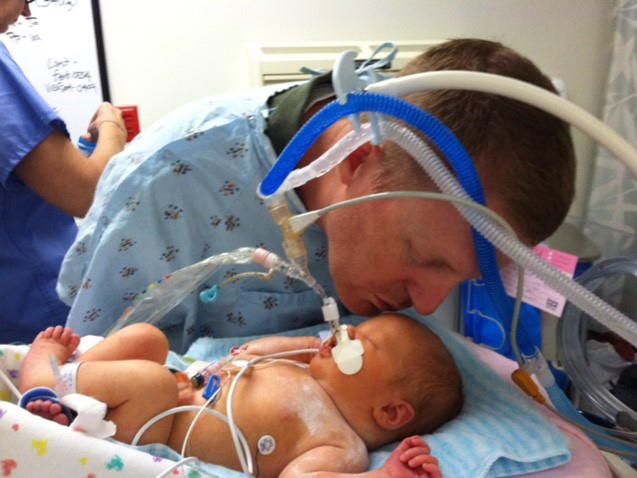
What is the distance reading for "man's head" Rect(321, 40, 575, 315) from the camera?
870 millimetres

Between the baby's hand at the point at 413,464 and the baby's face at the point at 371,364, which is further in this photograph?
the baby's face at the point at 371,364

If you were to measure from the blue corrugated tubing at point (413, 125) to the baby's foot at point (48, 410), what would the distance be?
0.46m

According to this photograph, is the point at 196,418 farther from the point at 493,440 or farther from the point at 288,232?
the point at 493,440

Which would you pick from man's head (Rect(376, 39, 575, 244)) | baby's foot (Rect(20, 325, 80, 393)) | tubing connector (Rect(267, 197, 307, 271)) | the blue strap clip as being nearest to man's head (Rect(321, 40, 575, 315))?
man's head (Rect(376, 39, 575, 244))

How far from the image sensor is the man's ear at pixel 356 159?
0.98 meters

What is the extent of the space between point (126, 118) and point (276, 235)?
1263 mm

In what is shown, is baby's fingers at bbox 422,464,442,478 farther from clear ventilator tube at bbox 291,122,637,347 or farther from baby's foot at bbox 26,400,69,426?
baby's foot at bbox 26,400,69,426

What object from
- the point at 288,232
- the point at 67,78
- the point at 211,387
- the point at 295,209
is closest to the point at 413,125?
the point at 288,232

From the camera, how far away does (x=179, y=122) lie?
49.4 inches

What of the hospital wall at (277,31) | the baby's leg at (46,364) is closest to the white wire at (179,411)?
the baby's leg at (46,364)

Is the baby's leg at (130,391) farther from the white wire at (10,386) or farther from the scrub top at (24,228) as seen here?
the scrub top at (24,228)

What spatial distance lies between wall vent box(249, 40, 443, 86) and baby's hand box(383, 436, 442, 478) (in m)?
1.54

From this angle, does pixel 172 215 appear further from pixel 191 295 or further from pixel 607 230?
pixel 607 230

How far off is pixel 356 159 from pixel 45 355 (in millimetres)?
637
